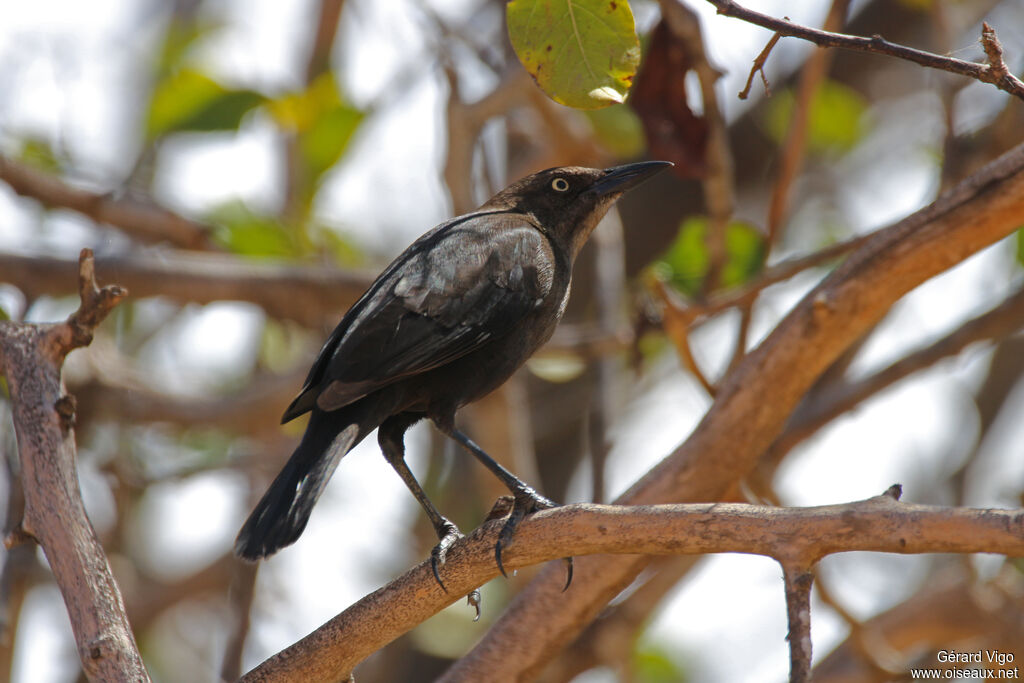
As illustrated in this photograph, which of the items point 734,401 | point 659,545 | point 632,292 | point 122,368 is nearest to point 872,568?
point 632,292

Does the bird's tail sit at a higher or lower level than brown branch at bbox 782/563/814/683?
higher

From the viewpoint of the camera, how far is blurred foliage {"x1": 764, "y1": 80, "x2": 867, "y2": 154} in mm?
6473

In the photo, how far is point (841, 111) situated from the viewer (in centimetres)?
651

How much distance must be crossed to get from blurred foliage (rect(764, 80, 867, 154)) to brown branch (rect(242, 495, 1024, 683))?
4161 mm

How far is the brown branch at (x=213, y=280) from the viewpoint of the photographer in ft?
17.0

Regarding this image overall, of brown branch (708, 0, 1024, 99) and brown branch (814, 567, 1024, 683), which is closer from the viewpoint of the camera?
brown branch (708, 0, 1024, 99)

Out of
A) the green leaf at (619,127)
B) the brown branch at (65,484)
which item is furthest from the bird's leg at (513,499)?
the green leaf at (619,127)

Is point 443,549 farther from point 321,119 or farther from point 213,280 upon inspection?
point 321,119

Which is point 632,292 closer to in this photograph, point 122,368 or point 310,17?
point 122,368

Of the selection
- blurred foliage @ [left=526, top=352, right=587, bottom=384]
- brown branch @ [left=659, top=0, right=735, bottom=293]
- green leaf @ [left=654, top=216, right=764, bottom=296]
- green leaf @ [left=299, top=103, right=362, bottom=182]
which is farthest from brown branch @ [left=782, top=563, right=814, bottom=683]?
green leaf @ [left=299, top=103, right=362, bottom=182]

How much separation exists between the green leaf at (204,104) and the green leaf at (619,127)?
1.80 m

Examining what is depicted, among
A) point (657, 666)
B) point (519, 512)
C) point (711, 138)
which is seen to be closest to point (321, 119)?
point (711, 138)

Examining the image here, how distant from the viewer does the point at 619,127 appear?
5.75 m

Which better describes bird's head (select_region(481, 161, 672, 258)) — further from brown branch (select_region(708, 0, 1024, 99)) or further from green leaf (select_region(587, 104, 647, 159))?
brown branch (select_region(708, 0, 1024, 99))
